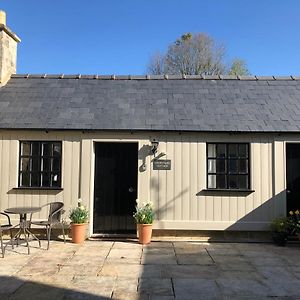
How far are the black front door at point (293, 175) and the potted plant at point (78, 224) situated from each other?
4.95 m

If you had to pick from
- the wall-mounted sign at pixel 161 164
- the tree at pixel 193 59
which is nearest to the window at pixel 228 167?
the wall-mounted sign at pixel 161 164

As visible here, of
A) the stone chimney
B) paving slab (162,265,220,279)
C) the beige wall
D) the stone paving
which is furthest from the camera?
the stone chimney

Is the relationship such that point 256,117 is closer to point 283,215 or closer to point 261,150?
point 261,150

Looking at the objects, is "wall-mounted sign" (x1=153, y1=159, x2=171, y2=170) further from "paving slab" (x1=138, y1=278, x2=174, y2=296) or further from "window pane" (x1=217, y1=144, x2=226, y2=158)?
"paving slab" (x1=138, y1=278, x2=174, y2=296)

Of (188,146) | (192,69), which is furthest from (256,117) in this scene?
(192,69)

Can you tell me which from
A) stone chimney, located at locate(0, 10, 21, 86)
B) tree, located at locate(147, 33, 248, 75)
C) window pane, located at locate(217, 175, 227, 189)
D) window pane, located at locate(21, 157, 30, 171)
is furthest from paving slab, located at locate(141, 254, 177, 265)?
tree, located at locate(147, 33, 248, 75)

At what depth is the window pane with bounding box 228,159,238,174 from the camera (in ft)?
30.2

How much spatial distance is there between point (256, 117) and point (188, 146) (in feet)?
6.29

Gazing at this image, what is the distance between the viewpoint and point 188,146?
9156 mm

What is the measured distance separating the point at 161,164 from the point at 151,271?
3.21 metres

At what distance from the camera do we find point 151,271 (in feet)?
21.0

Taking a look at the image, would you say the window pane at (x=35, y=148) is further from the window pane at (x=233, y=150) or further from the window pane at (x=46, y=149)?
the window pane at (x=233, y=150)

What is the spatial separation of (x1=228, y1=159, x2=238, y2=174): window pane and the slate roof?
79cm

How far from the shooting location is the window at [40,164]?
363 inches
